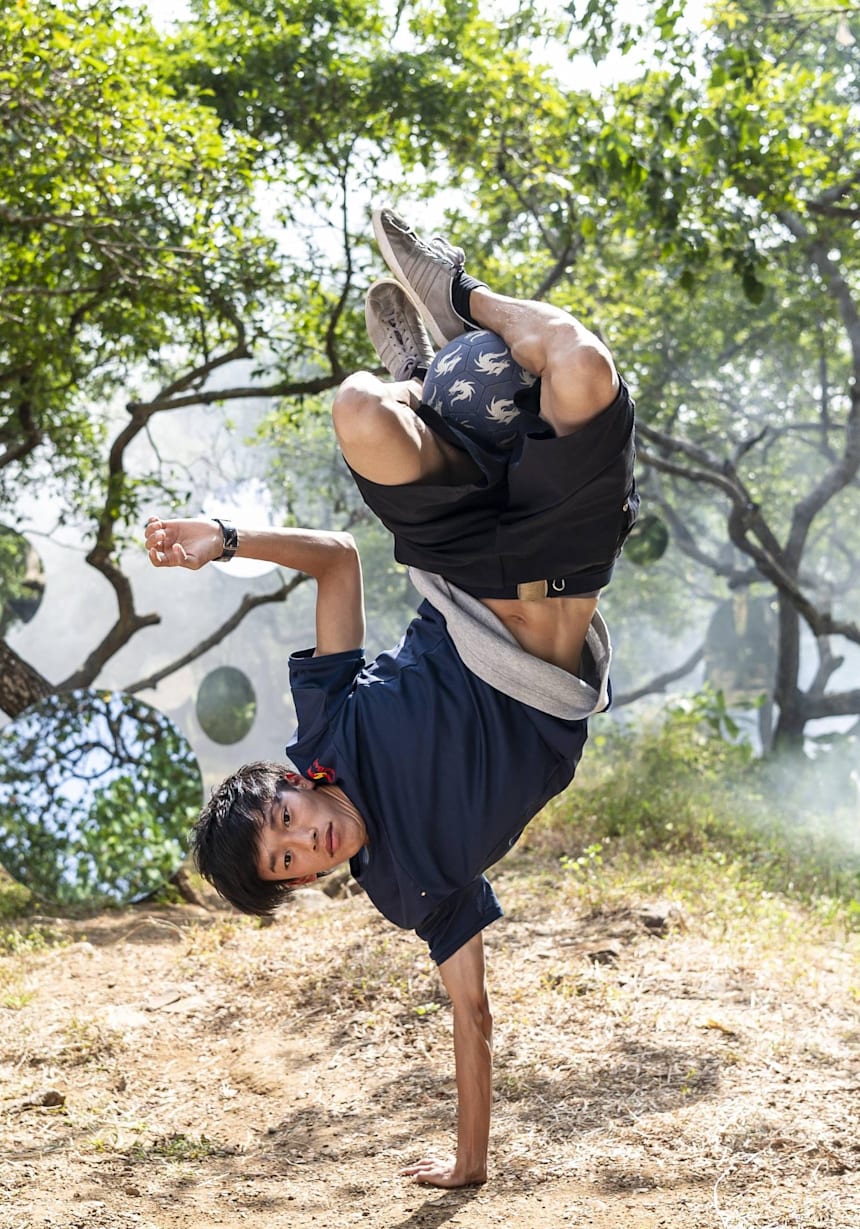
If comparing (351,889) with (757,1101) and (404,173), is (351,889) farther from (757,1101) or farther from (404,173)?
(404,173)

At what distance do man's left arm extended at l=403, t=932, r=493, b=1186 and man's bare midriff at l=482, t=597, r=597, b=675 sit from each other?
668 millimetres

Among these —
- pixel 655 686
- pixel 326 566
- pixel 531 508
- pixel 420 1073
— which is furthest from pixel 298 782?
pixel 655 686

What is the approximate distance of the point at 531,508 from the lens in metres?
1.87

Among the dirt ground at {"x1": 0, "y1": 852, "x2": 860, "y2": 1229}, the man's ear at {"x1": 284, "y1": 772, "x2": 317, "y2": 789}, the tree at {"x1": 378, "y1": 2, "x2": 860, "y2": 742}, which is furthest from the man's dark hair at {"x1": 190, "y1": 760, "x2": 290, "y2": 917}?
the tree at {"x1": 378, "y1": 2, "x2": 860, "y2": 742}

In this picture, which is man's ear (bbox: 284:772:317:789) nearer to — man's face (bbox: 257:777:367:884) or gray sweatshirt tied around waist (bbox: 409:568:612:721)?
man's face (bbox: 257:777:367:884)

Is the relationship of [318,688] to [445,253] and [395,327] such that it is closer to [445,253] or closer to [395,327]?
[395,327]

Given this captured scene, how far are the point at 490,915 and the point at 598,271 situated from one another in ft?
22.4

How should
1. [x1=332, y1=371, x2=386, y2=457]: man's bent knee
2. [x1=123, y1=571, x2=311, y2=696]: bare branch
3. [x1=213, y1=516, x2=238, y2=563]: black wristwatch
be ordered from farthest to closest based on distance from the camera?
[x1=123, y1=571, x2=311, y2=696]: bare branch → [x1=213, y1=516, x2=238, y2=563]: black wristwatch → [x1=332, y1=371, x2=386, y2=457]: man's bent knee

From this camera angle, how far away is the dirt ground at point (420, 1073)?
7.97ft

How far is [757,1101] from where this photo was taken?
282cm

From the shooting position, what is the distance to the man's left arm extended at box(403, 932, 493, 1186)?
2371 mm

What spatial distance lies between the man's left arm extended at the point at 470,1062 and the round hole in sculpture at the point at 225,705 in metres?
8.41

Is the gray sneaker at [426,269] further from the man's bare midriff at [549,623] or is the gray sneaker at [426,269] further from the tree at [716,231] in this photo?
the tree at [716,231]

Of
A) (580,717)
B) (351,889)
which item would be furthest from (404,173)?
(580,717)
